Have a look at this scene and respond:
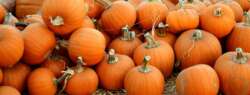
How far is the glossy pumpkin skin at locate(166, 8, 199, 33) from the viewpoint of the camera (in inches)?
110

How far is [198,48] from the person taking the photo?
272 centimetres

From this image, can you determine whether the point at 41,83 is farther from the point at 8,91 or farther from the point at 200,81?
the point at 200,81

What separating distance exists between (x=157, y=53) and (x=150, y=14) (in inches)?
12.8

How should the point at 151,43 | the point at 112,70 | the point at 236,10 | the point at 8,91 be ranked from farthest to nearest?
1. the point at 236,10
2. the point at 151,43
3. the point at 112,70
4. the point at 8,91

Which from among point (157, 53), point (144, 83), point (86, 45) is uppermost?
point (86, 45)

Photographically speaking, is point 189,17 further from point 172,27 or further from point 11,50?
point 11,50

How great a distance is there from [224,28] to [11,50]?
1.28 m

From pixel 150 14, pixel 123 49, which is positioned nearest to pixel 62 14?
pixel 123 49

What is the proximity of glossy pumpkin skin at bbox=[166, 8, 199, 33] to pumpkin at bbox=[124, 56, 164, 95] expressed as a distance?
0.45 metres

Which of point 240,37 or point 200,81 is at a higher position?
point 240,37

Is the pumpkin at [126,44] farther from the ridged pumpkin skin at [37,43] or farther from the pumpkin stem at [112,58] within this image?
the ridged pumpkin skin at [37,43]

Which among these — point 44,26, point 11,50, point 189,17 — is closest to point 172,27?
point 189,17

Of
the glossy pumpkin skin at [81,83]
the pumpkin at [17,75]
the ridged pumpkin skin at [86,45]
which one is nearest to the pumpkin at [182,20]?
the ridged pumpkin skin at [86,45]

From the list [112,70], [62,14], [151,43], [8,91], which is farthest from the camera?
[151,43]
